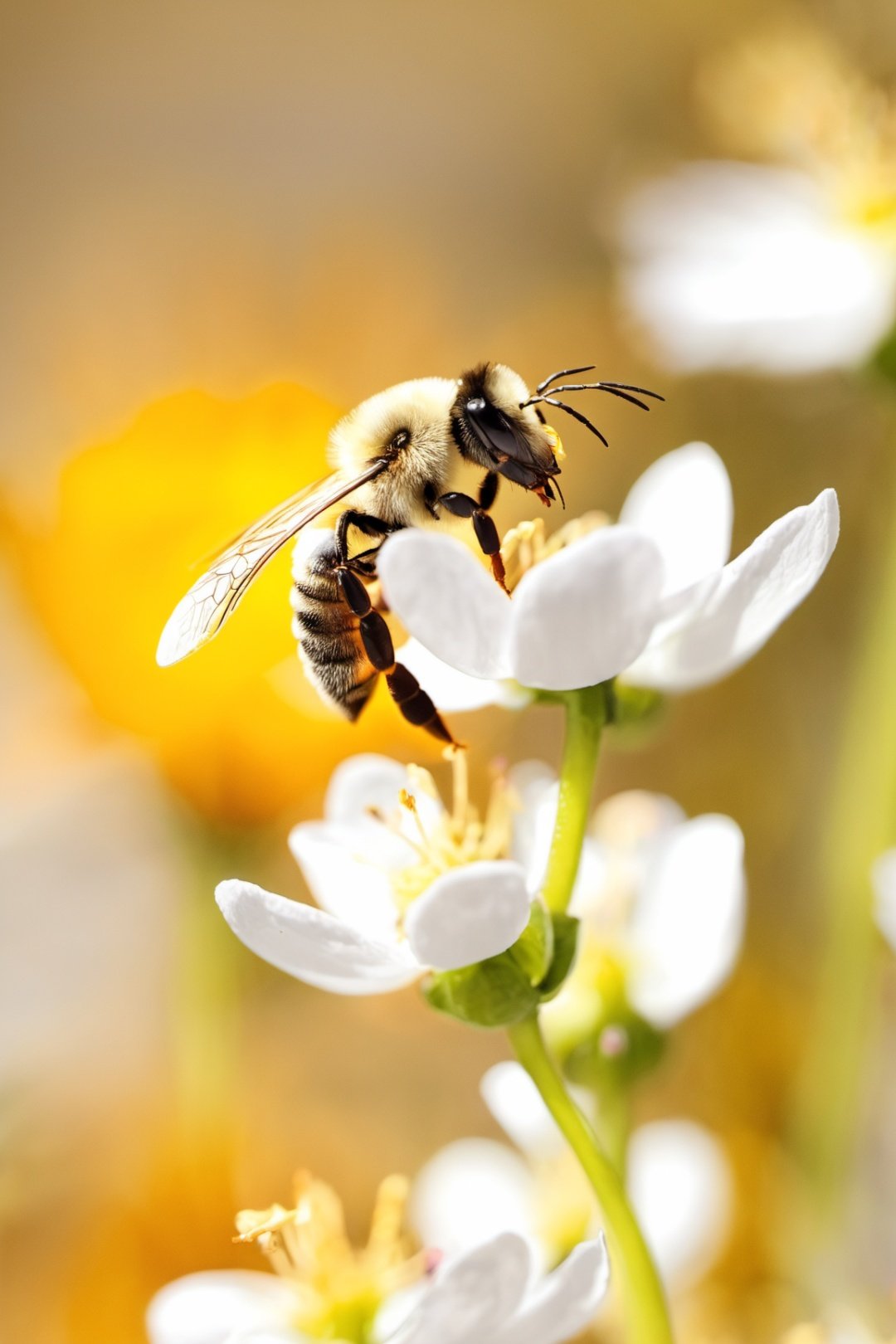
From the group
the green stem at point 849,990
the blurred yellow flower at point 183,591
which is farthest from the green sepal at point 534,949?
the blurred yellow flower at point 183,591

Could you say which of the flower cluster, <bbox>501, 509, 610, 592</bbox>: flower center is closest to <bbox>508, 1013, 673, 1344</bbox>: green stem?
the flower cluster

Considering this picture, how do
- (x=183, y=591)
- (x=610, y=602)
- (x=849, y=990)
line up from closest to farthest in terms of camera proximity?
(x=610, y=602) → (x=849, y=990) → (x=183, y=591)

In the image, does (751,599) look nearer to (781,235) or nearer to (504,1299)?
(504,1299)

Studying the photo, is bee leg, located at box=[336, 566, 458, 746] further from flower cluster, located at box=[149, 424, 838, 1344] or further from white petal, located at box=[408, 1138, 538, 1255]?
white petal, located at box=[408, 1138, 538, 1255]

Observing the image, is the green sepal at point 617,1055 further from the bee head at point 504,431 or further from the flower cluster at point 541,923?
the bee head at point 504,431

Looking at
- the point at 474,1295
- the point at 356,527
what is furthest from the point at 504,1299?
the point at 356,527

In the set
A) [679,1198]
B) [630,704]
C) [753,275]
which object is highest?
[753,275]
